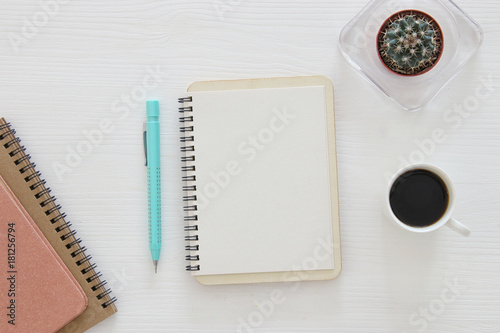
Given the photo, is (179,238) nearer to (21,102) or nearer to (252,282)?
(252,282)

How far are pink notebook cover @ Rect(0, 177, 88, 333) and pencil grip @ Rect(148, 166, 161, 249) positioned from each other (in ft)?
0.47

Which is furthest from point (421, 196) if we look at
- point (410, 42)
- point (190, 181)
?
point (190, 181)

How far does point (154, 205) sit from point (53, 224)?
6.6 inches

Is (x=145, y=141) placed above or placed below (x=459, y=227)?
above

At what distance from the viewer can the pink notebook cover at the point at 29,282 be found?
724 mm

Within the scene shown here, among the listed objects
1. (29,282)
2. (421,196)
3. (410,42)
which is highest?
(410,42)

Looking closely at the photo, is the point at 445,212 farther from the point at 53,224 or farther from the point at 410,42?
the point at 53,224

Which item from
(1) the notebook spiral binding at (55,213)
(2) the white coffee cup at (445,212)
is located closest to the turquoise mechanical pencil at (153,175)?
(1) the notebook spiral binding at (55,213)

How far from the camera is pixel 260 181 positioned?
74cm

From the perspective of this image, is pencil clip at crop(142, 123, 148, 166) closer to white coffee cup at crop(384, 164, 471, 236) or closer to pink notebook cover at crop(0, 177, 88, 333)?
pink notebook cover at crop(0, 177, 88, 333)

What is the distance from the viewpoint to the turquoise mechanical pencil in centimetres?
74

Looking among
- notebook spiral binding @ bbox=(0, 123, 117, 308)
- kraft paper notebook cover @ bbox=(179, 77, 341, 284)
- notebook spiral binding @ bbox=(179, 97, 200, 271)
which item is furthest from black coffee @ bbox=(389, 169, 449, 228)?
notebook spiral binding @ bbox=(0, 123, 117, 308)

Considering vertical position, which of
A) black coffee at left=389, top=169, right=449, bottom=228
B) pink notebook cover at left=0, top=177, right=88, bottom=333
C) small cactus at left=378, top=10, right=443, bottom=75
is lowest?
pink notebook cover at left=0, top=177, right=88, bottom=333

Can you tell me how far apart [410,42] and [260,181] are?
0.31m
